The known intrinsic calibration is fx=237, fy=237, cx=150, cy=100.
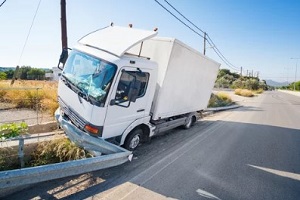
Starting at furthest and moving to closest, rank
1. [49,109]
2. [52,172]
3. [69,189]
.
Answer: [49,109], [69,189], [52,172]

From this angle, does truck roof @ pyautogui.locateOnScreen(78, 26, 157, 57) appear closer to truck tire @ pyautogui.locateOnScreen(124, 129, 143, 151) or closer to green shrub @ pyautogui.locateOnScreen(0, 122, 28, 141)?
truck tire @ pyautogui.locateOnScreen(124, 129, 143, 151)

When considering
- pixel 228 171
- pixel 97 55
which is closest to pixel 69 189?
pixel 97 55

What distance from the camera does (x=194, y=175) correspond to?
502 cm

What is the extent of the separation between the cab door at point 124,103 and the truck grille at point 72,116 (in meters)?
0.51

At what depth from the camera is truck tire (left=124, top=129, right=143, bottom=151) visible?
5.75 metres

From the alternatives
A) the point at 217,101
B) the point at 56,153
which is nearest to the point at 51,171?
the point at 56,153

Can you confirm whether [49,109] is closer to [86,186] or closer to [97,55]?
[97,55]

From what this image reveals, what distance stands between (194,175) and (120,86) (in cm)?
246

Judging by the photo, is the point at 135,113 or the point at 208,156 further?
the point at 208,156

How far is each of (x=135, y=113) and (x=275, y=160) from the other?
4000mm

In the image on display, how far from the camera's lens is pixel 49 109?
8336mm

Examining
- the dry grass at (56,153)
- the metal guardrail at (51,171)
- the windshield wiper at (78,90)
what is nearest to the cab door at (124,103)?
the windshield wiper at (78,90)

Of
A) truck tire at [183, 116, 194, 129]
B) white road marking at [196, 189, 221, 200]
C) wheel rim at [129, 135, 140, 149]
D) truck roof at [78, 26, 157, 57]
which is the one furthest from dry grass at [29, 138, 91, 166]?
truck tire at [183, 116, 194, 129]

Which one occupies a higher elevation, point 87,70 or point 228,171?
point 87,70
